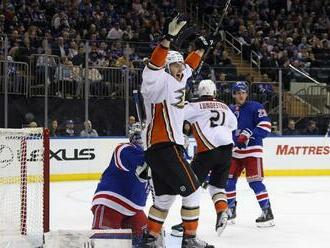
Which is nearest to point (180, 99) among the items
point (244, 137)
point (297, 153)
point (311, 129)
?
point (244, 137)

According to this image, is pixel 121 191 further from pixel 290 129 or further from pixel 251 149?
pixel 290 129

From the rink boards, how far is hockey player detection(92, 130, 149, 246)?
16.9 ft

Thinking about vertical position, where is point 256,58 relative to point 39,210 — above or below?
above

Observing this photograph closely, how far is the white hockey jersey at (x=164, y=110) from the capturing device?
379 cm

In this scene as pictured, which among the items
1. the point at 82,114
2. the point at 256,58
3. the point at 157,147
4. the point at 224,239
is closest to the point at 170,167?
the point at 157,147

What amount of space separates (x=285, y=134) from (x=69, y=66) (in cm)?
374

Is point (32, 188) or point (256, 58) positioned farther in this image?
point (256, 58)

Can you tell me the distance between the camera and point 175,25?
142 inches

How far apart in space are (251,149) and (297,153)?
4.81m

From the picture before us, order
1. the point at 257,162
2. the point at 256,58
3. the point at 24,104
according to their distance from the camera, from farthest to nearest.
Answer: the point at 256,58 → the point at 24,104 → the point at 257,162

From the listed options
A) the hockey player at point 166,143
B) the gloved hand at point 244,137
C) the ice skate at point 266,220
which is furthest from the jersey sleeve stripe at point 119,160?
the ice skate at point 266,220

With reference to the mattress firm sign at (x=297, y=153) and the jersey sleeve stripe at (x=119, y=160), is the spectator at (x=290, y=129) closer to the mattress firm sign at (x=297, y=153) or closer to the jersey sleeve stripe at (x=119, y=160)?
the mattress firm sign at (x=297, y=153)

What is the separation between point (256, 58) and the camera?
13516 millimetres

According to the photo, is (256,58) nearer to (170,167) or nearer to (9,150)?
(9,150)
